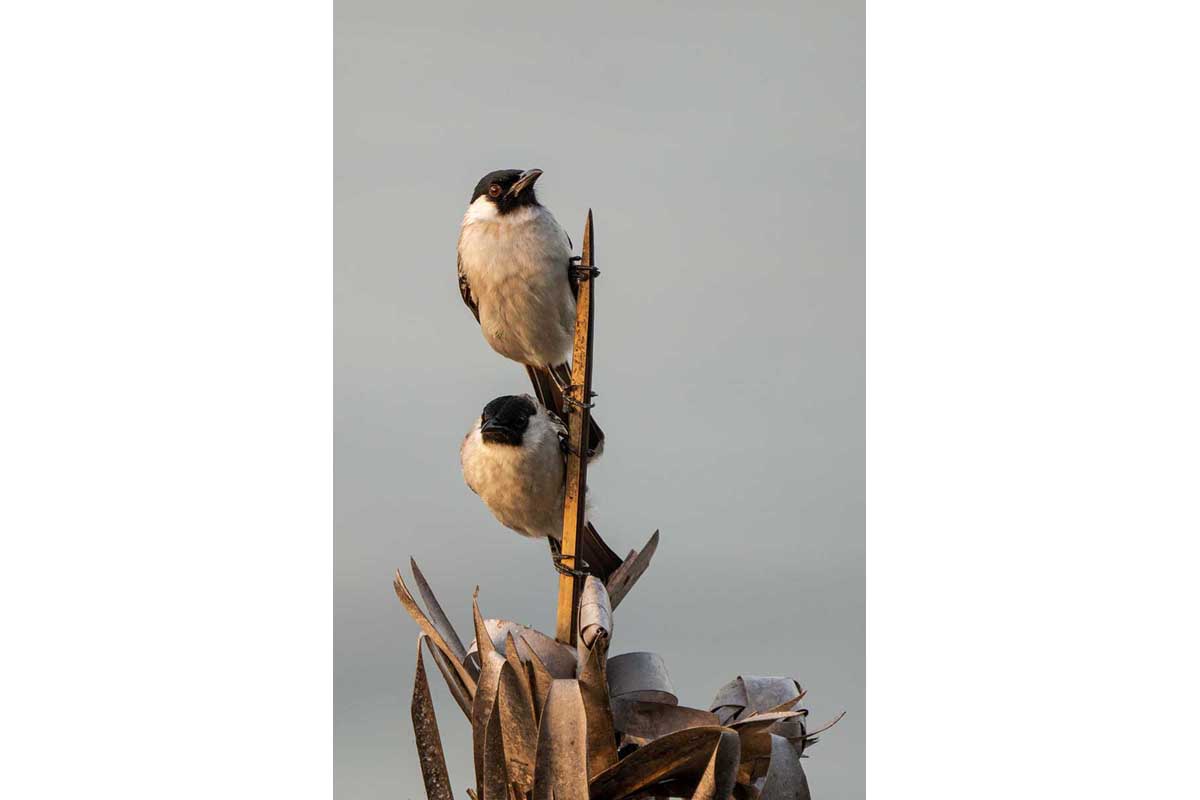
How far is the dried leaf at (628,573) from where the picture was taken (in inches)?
75.7

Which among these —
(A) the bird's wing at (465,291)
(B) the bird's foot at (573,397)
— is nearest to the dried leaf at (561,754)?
(B) the bird's foot at (573,397)

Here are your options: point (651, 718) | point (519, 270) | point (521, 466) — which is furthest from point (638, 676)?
point (519, 270)

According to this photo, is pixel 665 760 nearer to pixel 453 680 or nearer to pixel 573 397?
pixel 453 680

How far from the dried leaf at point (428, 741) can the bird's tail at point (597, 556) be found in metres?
0.26

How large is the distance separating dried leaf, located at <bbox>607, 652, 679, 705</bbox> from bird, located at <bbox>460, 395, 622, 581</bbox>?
0.42ft

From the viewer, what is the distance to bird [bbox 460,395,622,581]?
183 cm

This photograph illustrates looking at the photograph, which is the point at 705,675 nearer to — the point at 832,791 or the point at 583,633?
the point at 832,791

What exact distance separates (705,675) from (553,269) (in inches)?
29.0

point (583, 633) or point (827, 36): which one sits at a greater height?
point (827, 36)

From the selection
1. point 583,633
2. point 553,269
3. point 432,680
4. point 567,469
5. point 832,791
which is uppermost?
point 553,269

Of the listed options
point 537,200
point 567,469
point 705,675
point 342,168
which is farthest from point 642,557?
point 342,168

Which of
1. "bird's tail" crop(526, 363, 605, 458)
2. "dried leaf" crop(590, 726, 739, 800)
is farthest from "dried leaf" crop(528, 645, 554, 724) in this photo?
"bird's tail" crop(526, 363, 605, 458)

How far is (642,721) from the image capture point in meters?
1.75

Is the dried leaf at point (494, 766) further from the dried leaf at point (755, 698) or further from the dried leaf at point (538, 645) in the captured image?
the dried leaf at point (755, 698)
